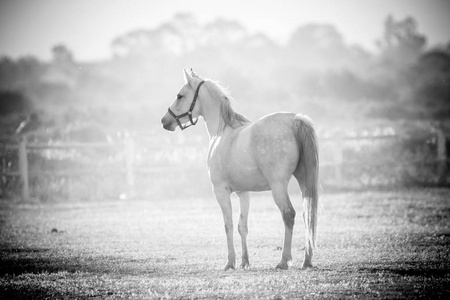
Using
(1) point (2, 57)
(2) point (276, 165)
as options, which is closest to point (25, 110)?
(1) point (2, 57)

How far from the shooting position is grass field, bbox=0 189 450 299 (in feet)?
23.0

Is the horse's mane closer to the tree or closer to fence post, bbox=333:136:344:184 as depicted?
fence post, bbox=333:136:344:184

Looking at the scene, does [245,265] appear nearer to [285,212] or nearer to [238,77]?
[285,212]

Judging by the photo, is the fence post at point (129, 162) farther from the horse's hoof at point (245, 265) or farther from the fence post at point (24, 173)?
the horse's hoof at point (245, 265)

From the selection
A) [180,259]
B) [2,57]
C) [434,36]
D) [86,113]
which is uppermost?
[434,36]

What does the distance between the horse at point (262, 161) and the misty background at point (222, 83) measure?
1.87m

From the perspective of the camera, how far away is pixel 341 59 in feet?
295

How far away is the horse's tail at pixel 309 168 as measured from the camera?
8195mm

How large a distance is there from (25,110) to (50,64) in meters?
27.2

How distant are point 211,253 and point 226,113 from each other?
2637 mm

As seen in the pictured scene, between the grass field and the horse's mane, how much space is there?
2060mm

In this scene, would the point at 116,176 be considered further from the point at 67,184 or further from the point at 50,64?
the point at 50,64

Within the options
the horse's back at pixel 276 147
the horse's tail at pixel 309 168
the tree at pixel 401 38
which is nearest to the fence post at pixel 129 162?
the horse's back at pixel 276 147

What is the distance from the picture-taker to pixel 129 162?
23219 millimetres
